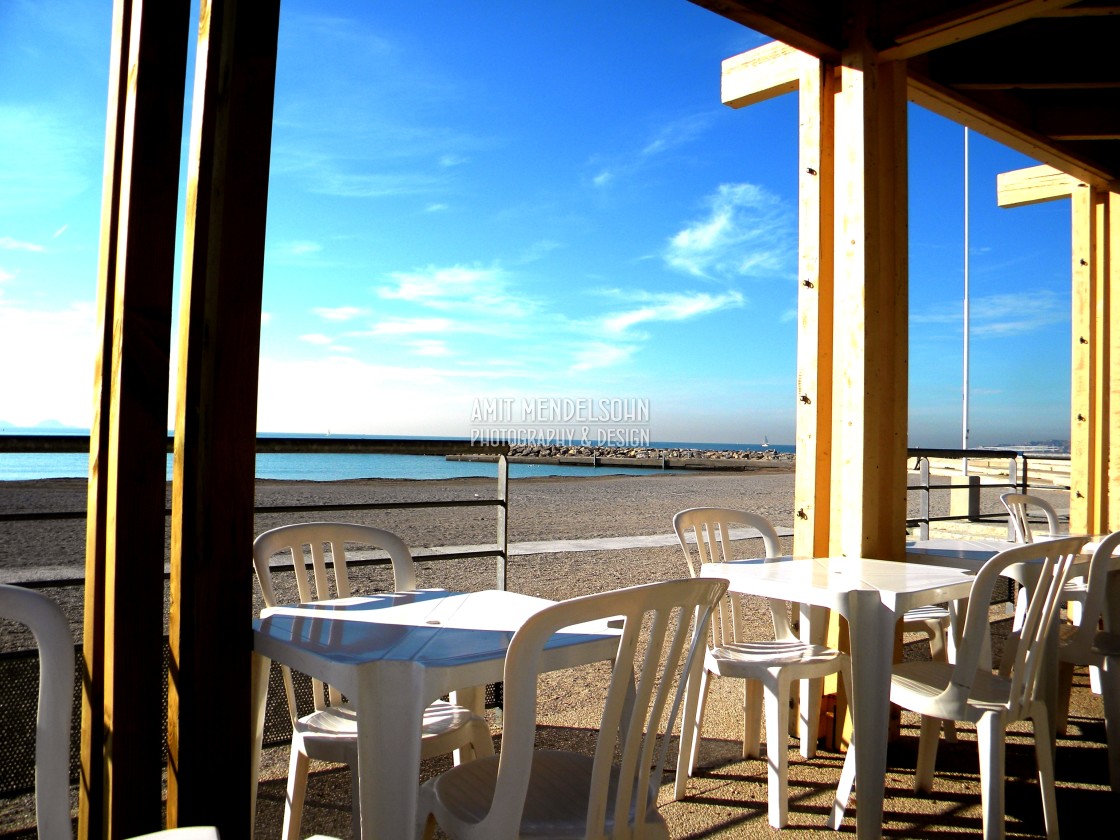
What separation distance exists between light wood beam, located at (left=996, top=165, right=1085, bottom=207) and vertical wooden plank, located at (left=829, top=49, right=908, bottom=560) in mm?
2472

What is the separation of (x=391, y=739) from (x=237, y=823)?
0.48m

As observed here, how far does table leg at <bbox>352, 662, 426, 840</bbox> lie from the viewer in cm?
124

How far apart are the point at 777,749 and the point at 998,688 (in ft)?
2.06

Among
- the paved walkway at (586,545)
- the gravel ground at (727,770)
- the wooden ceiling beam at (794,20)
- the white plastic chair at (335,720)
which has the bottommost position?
the gravel ground at (727,770)

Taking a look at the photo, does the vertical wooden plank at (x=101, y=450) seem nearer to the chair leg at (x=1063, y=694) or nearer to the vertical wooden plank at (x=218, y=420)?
the vertical wooden plank at (x=218, y=420)

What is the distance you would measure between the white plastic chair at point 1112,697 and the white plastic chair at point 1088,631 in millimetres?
19

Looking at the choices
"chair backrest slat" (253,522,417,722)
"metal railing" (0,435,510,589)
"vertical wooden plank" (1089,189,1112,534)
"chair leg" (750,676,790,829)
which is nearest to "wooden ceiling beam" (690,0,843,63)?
"metal railing" (0,435,510,589)

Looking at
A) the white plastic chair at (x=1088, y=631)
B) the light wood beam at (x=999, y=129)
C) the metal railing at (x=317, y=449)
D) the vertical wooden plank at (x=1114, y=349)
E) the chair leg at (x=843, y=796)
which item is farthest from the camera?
the vertical wooden plank at (x=1114, y=349)

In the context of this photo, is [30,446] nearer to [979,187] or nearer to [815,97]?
[815,97]

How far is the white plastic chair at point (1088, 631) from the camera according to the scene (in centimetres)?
231

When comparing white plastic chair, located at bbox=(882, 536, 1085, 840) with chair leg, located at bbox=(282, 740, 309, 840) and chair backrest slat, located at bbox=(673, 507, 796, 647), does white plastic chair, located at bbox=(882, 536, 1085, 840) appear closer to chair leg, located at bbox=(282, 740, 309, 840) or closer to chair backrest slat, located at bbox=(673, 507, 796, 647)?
chair backrest slat, located at bbox=(673, 507, 796, 647)

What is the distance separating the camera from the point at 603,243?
128 ft

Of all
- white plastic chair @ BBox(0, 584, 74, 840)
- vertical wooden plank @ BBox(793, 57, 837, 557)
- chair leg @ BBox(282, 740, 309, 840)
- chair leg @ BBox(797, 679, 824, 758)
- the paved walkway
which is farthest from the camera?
the paved walkway

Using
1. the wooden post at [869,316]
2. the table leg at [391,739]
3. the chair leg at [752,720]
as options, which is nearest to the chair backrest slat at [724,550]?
the chair leg at [752,720]
